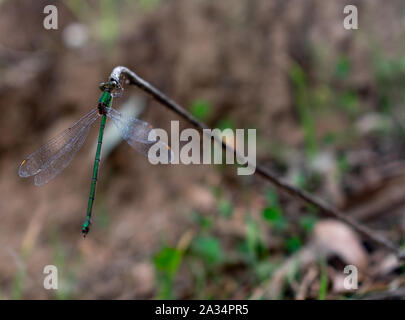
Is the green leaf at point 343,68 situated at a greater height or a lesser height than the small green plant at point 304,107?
greater

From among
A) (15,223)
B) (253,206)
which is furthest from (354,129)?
(15,223)

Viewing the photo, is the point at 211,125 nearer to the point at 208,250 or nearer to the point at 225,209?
the point at 225,209

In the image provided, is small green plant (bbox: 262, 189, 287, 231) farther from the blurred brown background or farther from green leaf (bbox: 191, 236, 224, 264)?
green leaf (bbox: 191, 236, 224, 264)

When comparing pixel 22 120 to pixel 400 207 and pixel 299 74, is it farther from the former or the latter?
pixel 400 207

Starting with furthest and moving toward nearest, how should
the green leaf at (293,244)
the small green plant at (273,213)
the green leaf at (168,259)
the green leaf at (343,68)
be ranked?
1. the green leaf at (343,68)
2. the green leaf at (293,244)
3. the small green plant at (273,213)
4. the green leaf at (168,259)

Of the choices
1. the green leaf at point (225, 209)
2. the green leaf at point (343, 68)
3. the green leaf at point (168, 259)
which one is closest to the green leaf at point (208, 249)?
the green leaf at point (225, 209)
